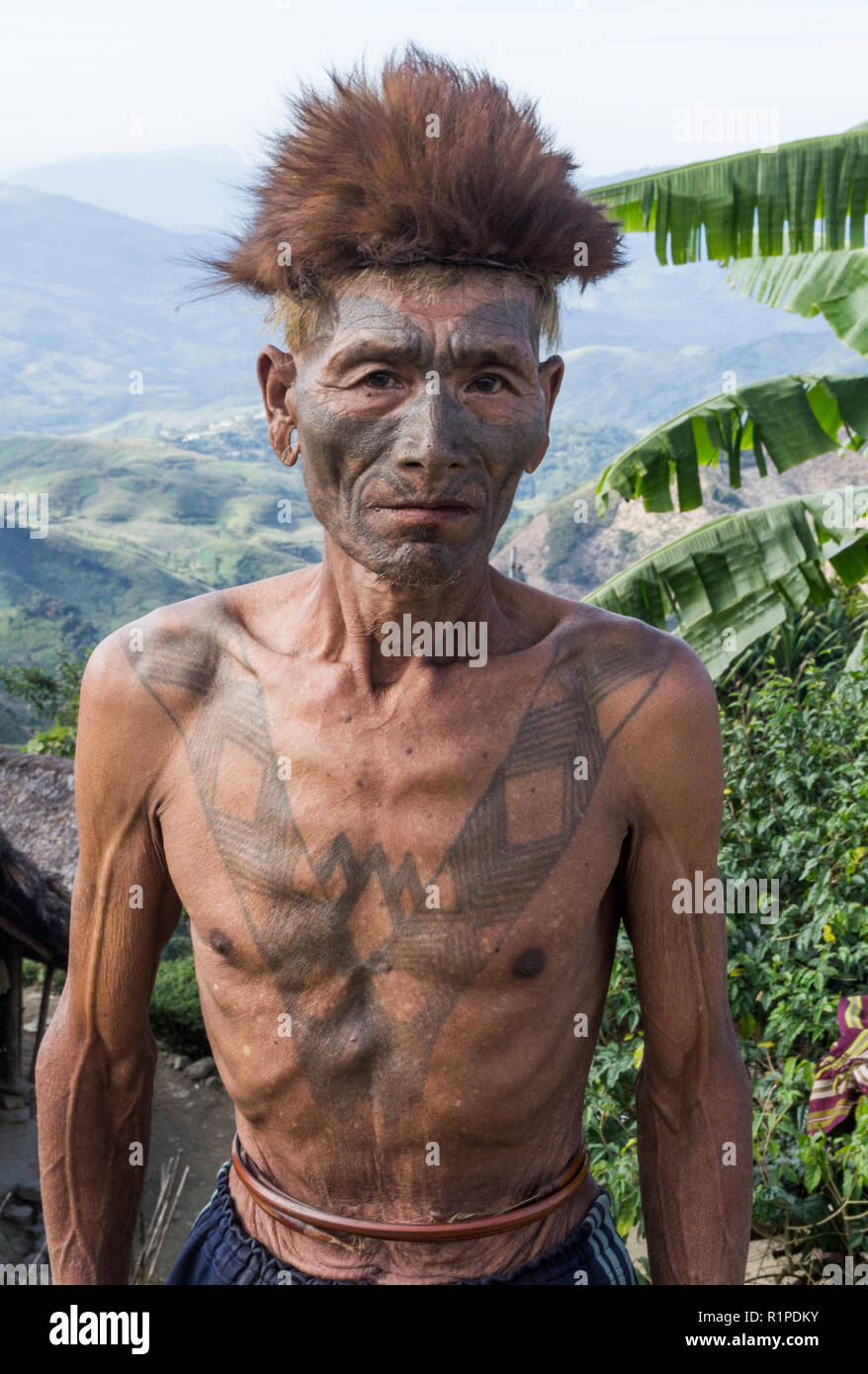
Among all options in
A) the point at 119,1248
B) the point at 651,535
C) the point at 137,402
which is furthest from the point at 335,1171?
the point at 137,402

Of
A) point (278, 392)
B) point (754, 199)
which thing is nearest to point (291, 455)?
point (278, 392)

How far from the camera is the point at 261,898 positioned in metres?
1.83

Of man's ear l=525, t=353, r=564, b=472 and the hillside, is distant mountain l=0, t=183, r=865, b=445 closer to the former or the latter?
the hillside

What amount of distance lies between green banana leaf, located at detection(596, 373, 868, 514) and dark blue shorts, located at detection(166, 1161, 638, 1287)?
4.92m

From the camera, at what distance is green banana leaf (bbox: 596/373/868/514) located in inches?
256

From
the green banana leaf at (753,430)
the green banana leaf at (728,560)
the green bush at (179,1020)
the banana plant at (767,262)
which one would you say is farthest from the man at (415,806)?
the green bush at (179,1020)

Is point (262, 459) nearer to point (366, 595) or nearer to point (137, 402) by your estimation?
point (137, 402)

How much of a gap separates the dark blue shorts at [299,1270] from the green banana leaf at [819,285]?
17.3 ft

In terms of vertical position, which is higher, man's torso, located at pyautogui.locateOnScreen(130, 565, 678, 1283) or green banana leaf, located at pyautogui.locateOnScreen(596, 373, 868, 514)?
green banana leaf, located at pyautogui.locateOnScreen(596, 373, 868, 514)

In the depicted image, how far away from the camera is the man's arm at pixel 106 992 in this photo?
76.2 inches

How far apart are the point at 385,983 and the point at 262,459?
103 feet

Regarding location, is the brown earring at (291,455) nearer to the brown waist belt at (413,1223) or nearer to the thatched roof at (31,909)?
the brown waist belt at (413,1223)

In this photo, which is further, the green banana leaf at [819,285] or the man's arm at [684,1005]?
the green banana leaf at [819,285]

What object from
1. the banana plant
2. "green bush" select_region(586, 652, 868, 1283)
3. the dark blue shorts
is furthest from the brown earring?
the banana plant
